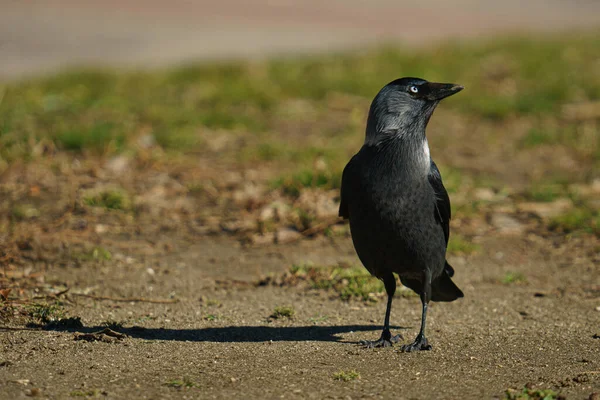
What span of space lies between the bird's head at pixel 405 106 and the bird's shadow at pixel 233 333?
1157 mm

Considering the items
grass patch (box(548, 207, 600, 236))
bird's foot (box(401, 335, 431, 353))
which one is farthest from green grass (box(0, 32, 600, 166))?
bird's foot (box(401, 335, 431, 353))

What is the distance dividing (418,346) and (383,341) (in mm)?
204

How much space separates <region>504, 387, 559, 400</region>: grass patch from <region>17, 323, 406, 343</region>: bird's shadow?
4.06 feet

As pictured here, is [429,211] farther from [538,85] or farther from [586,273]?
[538,85]

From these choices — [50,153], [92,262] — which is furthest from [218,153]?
[92,262]

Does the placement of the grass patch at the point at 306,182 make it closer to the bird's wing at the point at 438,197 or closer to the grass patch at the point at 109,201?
the grass patch at the point at 109,201

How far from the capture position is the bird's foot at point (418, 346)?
15.3 feet

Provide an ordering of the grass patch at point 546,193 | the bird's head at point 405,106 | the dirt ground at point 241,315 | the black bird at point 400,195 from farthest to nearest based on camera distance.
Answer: the grass patch at point 546,193 → the bird's head at point 405,106 → the black bird at point 400,195 → the dirt ground at point 241,315

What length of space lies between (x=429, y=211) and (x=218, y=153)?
4498 mm

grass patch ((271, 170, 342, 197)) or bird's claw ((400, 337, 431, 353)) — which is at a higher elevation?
grass patch ((271, 170, 342, 197))

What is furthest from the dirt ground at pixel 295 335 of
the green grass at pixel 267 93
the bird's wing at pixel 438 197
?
the green grass at pixel 267 93

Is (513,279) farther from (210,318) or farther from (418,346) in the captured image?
(210,318)

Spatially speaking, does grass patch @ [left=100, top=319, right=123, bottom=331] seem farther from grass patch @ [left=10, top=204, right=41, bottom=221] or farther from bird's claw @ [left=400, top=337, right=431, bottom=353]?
grass patch @ [left=10, top=204, right=41, bottom=221]

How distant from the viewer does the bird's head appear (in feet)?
15.8
